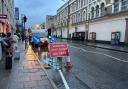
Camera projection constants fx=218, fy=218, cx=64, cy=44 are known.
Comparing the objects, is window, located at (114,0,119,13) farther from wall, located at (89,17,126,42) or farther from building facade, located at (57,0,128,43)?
wall, located at (89,17,126,42)

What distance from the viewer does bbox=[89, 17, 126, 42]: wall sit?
104 feet

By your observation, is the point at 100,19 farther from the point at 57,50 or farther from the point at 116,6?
the point at 57,50

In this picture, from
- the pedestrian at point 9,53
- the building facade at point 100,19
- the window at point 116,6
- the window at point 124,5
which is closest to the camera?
the pedestrian at point 9,53

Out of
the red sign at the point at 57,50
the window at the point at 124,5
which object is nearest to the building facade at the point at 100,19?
the window at the point at 124,5

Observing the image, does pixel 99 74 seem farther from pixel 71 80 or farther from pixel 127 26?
pixel 127 26

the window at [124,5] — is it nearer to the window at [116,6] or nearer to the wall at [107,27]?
the wall at [107,27]

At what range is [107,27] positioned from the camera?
3656 centimetres

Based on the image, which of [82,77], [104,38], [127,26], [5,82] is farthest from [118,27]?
[5,82]

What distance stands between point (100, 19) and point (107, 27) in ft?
11.1

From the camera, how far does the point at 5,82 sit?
7578mm

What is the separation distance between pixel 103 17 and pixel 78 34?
16394 mm

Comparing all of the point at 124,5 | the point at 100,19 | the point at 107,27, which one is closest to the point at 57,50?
the point at 124,5

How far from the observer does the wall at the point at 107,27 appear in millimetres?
31562

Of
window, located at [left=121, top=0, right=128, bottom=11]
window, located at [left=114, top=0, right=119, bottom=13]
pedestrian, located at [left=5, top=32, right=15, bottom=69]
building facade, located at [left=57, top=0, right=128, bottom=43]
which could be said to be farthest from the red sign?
window, located at [left=114, top=0, right=119, bottom=13]
